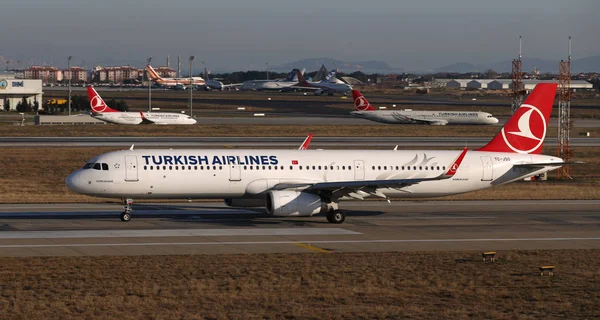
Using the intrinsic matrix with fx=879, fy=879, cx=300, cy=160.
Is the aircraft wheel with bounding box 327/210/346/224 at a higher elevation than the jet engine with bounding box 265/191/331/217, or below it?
below

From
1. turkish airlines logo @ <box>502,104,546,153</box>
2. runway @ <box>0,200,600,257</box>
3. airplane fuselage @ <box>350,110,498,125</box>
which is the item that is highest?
airplane fuselage @ <box>350,110,498,125</box>

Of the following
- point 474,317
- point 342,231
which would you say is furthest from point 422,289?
point 342,231

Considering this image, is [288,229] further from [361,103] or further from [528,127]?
[361,103]

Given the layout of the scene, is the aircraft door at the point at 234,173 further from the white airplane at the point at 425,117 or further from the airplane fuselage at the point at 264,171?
the white airplane at the point at 425,117

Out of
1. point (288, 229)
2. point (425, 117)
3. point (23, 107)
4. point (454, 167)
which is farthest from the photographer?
point (23, 107)

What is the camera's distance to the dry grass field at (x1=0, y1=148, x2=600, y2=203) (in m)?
51.0

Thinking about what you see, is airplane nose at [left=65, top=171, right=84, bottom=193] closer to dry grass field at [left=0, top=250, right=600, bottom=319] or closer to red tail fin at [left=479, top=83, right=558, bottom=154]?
dry grass field at [left=0, top=250, right=600, bottom=319]

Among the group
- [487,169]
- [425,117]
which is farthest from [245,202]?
[425,117]

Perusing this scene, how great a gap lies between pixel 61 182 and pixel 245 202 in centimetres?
1969

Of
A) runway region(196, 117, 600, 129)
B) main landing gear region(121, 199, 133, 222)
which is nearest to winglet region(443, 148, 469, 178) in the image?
main landing gear region(121, 199, 133, 222)

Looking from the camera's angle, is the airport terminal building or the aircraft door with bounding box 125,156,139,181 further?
the airport terminal building

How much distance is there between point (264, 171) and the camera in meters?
40.6

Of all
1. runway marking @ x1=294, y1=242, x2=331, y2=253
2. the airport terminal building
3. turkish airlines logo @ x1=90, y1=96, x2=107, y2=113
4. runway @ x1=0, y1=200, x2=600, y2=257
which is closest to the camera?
runway marking @ x1=294, y1=242, x2=331, y2=253

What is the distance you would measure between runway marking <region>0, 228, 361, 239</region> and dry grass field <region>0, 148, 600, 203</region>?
13.0 meters
